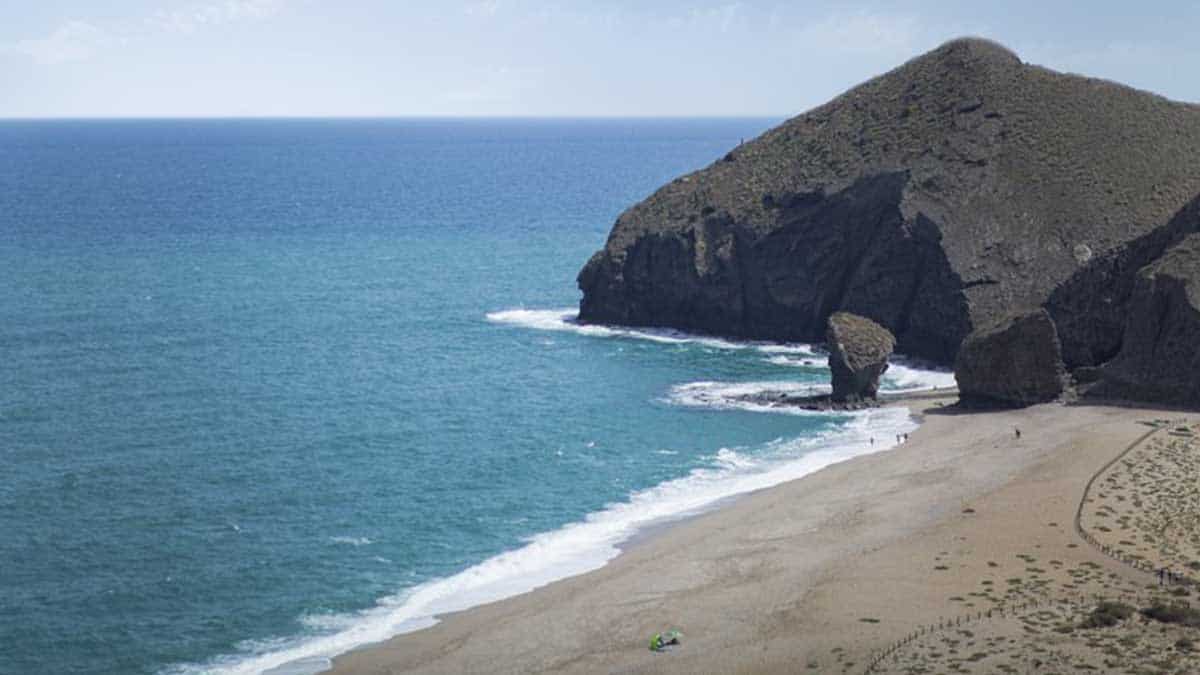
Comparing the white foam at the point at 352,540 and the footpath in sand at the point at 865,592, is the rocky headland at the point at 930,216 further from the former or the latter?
the white foam at the point at 352,540

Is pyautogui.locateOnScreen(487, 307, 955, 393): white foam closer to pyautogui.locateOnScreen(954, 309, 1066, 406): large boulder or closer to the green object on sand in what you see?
pyautogui.locateOnScreen(954, 309, 1066, 406): large boulder

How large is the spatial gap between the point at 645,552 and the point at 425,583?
9694 mm

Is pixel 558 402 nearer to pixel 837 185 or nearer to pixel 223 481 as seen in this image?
pixel 223 481

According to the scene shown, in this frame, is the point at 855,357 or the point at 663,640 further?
the point at 855,357

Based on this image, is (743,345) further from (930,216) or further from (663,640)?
(663,640)

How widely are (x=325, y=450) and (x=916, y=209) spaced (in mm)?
51486

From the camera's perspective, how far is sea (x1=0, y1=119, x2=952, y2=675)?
58.6 meters

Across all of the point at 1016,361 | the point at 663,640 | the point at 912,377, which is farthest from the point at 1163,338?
the point at 663,640

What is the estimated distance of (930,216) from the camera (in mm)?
110812

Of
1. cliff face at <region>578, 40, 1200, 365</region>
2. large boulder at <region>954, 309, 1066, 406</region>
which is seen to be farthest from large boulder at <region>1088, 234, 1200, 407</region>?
cliff face at <region>578, 40, 1200, 365</region>

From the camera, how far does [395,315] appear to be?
12506 cm

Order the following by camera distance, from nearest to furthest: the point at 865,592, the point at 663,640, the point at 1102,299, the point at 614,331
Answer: the point at 663,640
the point at 865,592
the point at 1102,299
the point at 614,331

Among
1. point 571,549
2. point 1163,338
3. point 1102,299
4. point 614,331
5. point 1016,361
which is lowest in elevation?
point 571,549

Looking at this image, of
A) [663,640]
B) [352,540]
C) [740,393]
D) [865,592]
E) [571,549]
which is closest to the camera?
[663,640]
